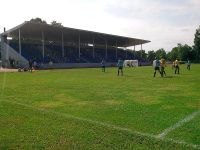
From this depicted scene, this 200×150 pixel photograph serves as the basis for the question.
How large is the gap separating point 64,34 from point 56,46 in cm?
705

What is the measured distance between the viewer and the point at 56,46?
77.5 metres

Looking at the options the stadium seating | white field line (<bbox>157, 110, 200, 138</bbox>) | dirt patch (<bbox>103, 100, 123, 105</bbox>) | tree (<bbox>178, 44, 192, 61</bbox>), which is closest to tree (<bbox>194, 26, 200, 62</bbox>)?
tree (<bbox>178, 44, 192, 61</bbox>)

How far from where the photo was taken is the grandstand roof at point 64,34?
61772 mm

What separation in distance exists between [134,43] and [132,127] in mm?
89735

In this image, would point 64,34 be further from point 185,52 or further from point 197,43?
point 197,43

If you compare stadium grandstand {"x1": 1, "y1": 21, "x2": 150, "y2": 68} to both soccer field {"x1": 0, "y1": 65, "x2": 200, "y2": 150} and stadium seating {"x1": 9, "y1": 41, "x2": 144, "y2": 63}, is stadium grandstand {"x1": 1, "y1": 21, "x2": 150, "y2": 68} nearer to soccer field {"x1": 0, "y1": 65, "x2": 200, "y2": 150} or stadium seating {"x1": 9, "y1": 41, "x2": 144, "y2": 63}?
stadium seating {"x1": 9, "y1": 41, "x2": 144, "y2": 63}

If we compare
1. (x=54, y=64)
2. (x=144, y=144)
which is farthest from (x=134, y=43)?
(x=144, y=144)

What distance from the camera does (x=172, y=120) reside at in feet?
26.3

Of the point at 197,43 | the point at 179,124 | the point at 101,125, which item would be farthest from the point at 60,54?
the point at 197,43

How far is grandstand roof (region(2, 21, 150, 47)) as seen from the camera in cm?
6177

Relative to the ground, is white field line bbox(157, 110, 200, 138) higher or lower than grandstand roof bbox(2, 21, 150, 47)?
lower

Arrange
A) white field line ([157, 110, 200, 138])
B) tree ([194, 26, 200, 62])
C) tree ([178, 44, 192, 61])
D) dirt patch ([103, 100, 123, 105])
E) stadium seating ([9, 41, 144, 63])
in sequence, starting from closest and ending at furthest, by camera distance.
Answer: white field line ([157, 110, 200, 138]), dirt patch ([103, 100, 123, 105]), stadium seating ([9, 41, 144, 63]), tree ([194, 26, 200, 62]), tree ([178, 44, 192, 61])

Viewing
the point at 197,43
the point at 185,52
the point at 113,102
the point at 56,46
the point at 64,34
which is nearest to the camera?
the point at 113,102

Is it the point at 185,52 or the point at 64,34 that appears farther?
the point at 185,52
